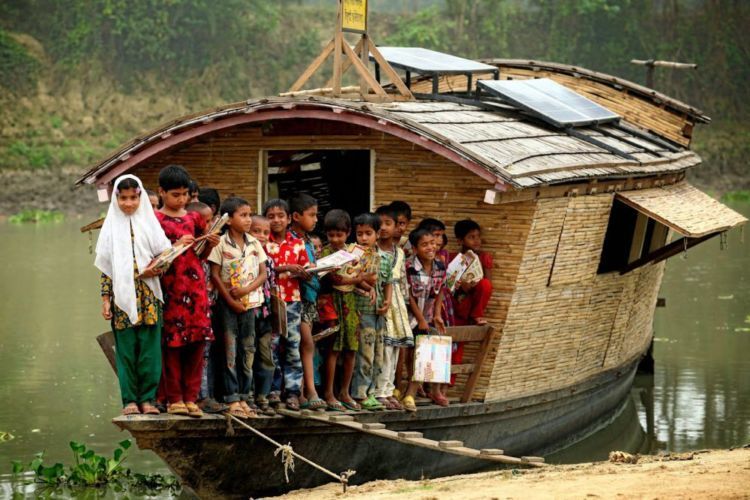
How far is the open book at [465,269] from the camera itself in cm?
845

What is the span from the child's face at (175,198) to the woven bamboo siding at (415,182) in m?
2.29

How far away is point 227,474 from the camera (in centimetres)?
728

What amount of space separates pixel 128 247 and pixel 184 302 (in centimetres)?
43

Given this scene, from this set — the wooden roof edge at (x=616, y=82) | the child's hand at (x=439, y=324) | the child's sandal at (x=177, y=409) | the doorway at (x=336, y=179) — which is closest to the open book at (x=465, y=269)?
the child's hand at (x=439, y=324)

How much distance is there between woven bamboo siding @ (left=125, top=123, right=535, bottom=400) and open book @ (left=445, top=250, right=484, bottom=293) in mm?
194

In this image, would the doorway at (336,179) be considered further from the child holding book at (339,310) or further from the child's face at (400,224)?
the child holding book at (339,310)

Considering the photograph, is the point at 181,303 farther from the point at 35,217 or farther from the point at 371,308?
the point at 35,217

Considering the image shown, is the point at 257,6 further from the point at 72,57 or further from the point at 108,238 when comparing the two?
the point at 108,238

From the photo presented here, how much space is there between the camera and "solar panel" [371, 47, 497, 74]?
10797mm

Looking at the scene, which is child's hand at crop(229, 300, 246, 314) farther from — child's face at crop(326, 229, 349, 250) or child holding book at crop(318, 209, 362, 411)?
child's face at crop(326, 229, 349, 250)

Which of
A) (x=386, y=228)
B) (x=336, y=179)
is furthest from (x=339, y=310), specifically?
(x=336, y=179)

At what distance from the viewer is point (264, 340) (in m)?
7.36

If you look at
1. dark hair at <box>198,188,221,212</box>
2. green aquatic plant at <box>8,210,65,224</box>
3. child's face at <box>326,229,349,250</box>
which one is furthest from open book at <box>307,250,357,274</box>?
green aquatic plant at <box>8,210,65,224</box>

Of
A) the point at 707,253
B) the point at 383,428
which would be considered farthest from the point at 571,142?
the point at 707,253
